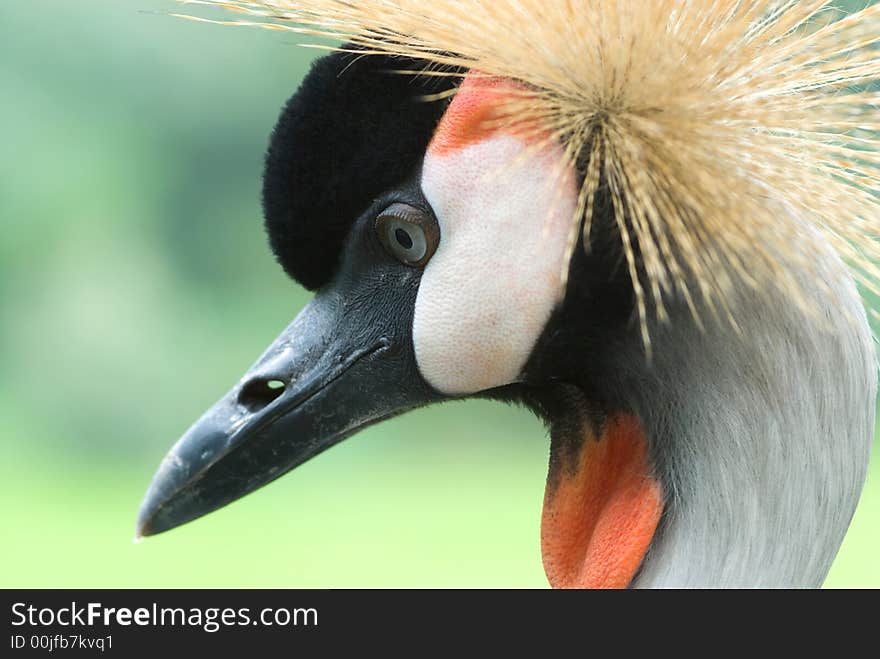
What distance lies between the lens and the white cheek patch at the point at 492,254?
34.3 inches

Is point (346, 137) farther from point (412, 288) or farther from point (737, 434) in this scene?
point (737, 434)

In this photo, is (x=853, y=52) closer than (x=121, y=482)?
Yes

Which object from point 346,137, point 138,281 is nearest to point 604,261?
point 346,137

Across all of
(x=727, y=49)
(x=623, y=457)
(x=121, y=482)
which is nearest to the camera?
(x=727, y=49)

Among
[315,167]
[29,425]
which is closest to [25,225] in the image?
[29,425]

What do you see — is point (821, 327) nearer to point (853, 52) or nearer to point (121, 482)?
point (853, 52)

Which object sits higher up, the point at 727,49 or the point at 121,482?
the point at 121,482

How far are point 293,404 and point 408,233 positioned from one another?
0.18 metres

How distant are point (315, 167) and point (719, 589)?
0.47 metres

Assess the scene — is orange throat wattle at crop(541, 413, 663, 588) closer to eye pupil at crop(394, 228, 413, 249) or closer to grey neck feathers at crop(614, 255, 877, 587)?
grey neck feathers at crop(614, 255, 877, 587)

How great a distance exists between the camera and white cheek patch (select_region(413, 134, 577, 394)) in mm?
871

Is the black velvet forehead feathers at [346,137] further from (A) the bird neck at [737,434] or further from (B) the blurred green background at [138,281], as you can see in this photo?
(B) the blurred green background at [138,281]

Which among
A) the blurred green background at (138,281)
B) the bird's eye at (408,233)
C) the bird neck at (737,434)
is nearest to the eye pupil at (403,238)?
the bird's eye at (408,233)

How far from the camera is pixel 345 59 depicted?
91 cm
